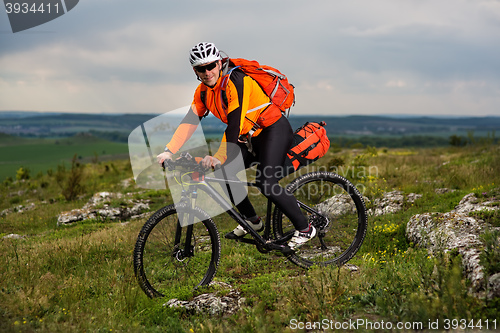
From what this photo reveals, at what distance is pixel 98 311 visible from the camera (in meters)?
4.56

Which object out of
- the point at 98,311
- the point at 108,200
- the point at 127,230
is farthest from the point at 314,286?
the point at 108,200

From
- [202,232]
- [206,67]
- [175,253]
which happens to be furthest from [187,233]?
[206,67]

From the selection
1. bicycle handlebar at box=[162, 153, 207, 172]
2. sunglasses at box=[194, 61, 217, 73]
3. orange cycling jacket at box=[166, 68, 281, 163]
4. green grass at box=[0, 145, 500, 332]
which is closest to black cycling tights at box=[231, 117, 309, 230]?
orange cycling jacket at box=[166, 68, 281, 163]

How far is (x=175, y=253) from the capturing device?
16.4 ft

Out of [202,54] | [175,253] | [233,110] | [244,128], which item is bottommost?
[175,253]

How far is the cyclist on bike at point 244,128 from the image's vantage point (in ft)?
14.9

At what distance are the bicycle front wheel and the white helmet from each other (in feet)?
6.05

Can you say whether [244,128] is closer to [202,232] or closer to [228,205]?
[228,205]

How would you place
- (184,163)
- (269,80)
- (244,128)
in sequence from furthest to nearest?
1. (269,80)
2. (244,128)
3. (184,163)

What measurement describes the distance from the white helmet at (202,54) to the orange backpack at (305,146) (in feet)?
5.56

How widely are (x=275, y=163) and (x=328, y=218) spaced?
1.57 m

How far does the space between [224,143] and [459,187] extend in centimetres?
772

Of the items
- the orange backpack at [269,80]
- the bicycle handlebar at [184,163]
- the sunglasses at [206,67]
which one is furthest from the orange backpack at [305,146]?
the sunglasses at [206,67]

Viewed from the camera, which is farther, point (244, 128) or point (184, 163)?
point (244, 128)
